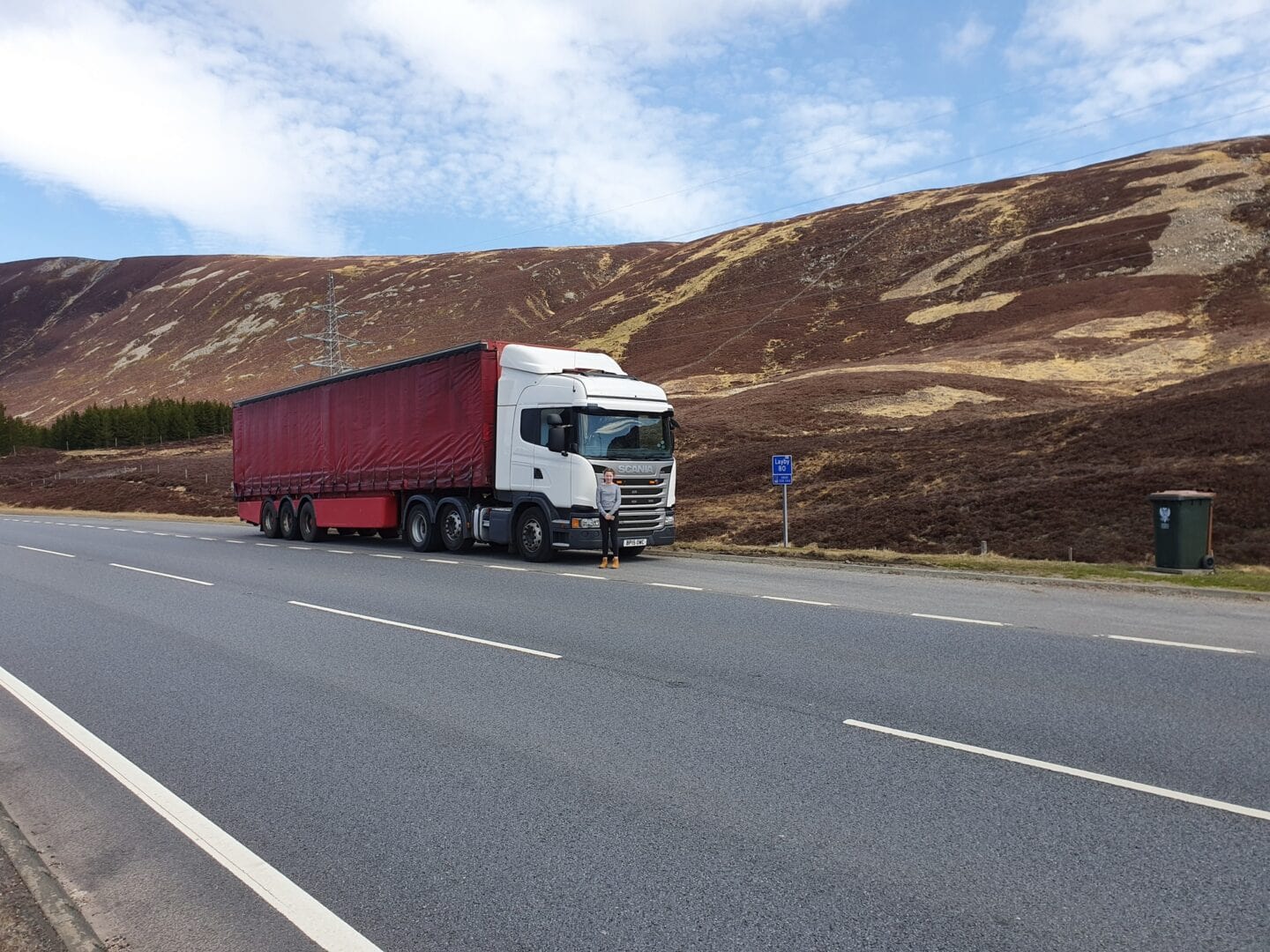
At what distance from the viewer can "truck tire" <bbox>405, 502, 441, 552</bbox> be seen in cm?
1938

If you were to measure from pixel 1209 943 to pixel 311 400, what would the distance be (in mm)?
23112

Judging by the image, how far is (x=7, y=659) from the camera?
339 inches

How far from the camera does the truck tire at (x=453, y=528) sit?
736 inches

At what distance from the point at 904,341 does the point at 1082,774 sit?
187ft

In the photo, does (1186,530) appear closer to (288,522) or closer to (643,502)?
(643,502)

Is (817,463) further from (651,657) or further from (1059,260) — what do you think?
(1059,260)

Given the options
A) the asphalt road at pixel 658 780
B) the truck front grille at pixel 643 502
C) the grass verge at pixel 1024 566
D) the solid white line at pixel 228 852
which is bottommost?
the solid white line at pixel 228 852

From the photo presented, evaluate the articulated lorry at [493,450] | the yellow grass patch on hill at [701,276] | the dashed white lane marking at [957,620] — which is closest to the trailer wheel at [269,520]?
the articulated lorry at [493,450]

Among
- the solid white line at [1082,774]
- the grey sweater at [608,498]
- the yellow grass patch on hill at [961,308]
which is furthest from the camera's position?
the yellow grass patch on hill at [961,308]

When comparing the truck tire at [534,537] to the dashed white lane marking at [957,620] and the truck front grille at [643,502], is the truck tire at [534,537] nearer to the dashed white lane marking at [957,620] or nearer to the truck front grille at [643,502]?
the truck front grille at [643,502]

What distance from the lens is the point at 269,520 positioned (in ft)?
85.3

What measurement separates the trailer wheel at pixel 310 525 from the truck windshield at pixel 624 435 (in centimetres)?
1020

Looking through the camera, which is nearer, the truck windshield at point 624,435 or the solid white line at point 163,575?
the solid white line at point 163,575

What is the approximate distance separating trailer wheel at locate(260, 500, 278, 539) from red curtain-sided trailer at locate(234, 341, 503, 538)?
147mm
